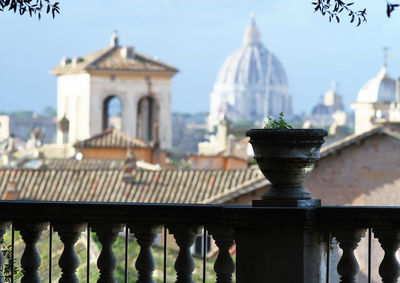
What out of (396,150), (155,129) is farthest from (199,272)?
(155,129)

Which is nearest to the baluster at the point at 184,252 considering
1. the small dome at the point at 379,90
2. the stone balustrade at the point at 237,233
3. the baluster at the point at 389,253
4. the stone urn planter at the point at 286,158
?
the stone balustrade at the point at 237,233

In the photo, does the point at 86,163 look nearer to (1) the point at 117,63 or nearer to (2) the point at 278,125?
(1) the point at 117,63

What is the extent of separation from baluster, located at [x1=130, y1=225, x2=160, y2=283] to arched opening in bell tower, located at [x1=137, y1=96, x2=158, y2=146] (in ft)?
229

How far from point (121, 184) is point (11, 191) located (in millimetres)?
3360

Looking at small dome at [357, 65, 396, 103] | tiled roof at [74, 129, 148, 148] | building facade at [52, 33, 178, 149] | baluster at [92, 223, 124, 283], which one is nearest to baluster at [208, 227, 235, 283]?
baluster at [92, 223, 124, 283]

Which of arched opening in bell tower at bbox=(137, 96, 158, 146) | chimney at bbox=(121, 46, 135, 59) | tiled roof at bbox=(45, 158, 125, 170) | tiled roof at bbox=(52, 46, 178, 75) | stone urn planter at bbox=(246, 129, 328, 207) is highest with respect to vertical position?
chimney at bbox=(121, 46, 135, 59)

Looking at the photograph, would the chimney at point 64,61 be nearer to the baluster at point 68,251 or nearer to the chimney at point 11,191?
the chimney at point 11,191

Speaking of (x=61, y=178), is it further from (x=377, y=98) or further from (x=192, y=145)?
(x=192, y=145)

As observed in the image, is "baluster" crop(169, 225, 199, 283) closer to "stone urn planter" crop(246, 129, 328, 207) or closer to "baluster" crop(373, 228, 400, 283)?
"stone urn planter" crop(246, 129, 328, 207)

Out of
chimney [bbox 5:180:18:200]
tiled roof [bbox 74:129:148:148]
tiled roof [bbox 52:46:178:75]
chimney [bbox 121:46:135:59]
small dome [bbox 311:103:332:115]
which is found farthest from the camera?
small dome [bbox 311:103:332:115]

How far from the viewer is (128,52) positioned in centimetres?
7681

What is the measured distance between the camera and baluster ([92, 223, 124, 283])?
5754mm

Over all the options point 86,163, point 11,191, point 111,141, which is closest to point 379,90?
point 111,141

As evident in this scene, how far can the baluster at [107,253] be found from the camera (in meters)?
5.75
